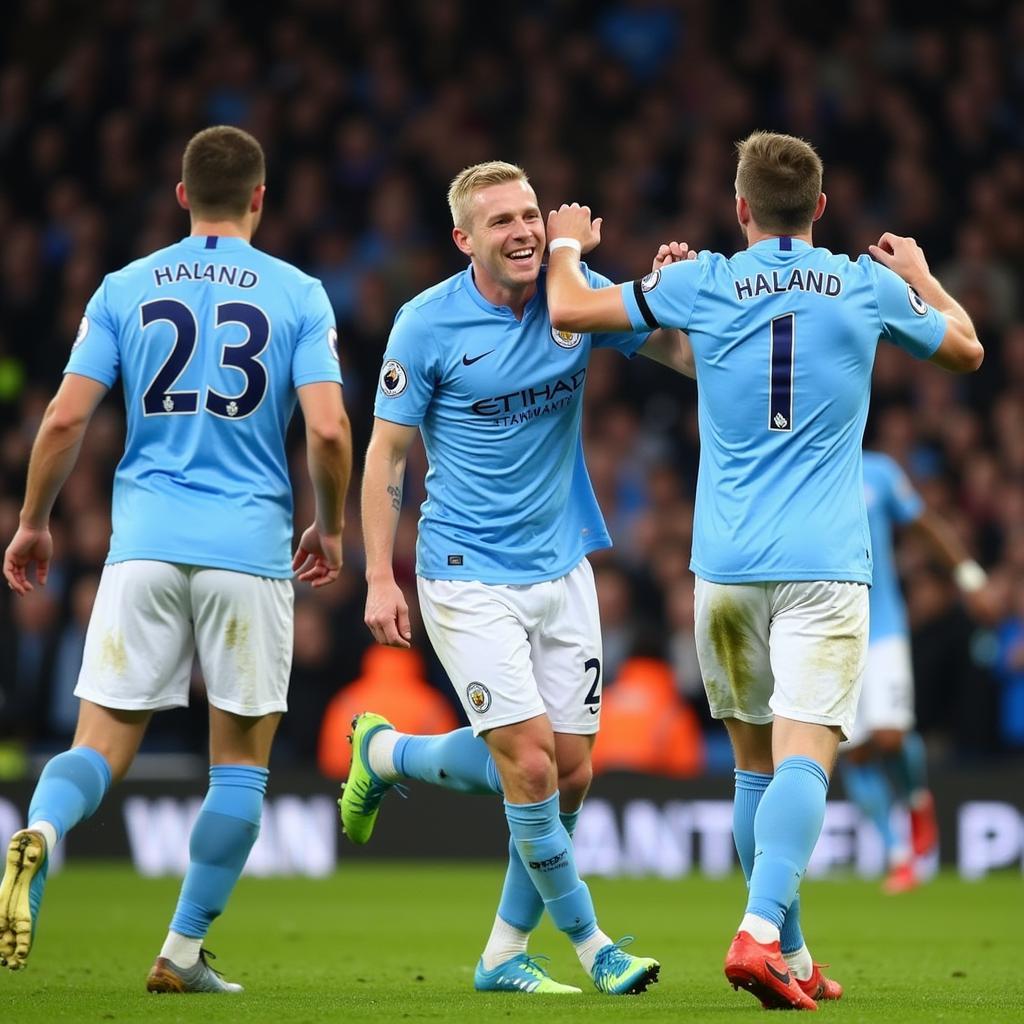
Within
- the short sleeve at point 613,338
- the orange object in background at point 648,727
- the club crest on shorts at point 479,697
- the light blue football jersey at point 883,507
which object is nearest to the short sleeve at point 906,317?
the short sleeve at point 613,338

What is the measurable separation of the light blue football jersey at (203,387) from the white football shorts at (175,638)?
0.21 ft

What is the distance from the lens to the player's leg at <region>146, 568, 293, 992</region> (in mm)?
5891

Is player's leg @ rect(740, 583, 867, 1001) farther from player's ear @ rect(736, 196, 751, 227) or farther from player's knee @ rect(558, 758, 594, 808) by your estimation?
player's ear @ rect(736, 196, 751, 227)

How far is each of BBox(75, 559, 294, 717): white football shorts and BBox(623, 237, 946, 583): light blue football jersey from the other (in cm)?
138

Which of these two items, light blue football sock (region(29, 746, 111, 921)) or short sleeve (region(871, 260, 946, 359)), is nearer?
short sleeve (region(871, 260, 946, 359))

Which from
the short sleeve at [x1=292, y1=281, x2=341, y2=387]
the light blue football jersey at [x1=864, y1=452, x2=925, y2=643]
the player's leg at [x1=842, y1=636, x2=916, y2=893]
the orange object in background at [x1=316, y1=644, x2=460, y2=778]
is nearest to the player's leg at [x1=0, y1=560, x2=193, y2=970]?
the short sleeve at [x1=292, y1=281, x2=341, y2=387]

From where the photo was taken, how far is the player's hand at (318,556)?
20.1ft

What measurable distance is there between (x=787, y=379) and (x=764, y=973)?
1.60m

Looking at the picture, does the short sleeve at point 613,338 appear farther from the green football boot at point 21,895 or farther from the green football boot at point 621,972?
the green football boot at point 21,895

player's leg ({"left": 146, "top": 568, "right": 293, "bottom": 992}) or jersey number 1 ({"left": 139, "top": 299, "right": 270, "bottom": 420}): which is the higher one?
jersey number 1 ({"left": 139, "top": 299, "right": 270, "bottom": 420})

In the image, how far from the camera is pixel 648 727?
1246 centimetres

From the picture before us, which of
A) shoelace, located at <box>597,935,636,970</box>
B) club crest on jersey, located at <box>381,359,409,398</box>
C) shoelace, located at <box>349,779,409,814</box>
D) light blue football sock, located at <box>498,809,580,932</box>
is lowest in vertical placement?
shoelace, located at <box>597,935,636,970</box>

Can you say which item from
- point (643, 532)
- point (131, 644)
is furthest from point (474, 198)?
point (643, 532)

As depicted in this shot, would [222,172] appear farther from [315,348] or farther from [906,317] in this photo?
[906,317]
